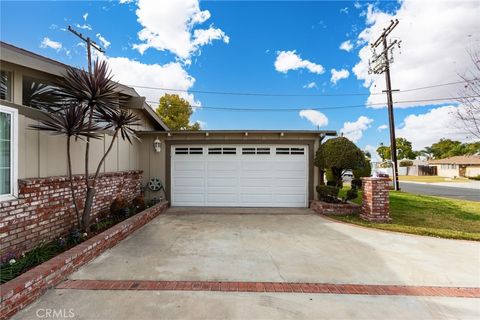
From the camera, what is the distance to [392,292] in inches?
114

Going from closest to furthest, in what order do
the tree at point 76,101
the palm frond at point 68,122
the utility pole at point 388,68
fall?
the palm frond at point 68,122
the tree at point 76,101
the utility pole at point 388,68

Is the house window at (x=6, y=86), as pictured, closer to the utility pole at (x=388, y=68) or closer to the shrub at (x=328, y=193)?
the shrub at (x=328, y=193)

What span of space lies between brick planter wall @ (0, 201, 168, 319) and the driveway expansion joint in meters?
0.19

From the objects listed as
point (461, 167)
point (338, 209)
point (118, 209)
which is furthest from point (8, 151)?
point (461, 167)

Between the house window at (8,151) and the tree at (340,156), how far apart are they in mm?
7160

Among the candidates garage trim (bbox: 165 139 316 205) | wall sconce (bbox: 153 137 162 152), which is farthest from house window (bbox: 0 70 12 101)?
garage trim (bbox: 165 139 316 205)

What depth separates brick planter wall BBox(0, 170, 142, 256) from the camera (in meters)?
3.24

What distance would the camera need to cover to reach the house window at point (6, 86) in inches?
137

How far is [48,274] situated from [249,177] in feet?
19.9

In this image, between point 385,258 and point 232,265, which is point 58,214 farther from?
point 385,258

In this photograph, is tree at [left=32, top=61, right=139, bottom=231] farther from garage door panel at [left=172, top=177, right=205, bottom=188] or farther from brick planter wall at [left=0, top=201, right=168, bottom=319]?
garage door panel at [left=172, top=177, right=205, bottom=188]

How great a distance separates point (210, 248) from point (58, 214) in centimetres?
289

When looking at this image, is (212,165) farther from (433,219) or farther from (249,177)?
(433,219)

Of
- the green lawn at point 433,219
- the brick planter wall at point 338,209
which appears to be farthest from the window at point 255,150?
the green lawn at point 433,219
